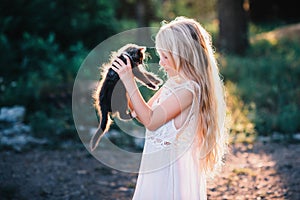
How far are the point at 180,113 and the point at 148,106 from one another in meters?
0.18

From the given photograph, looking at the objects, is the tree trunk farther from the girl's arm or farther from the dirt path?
the girl's arm

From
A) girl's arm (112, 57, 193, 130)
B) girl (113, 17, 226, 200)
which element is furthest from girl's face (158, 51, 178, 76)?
girl's arm (112, 57, 193, 130)

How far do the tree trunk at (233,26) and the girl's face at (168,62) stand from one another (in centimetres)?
991

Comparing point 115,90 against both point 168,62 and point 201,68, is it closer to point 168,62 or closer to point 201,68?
point 168,62

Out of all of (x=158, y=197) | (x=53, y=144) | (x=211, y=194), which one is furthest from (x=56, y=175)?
(x=158, y=197)

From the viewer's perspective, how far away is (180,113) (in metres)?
2.58

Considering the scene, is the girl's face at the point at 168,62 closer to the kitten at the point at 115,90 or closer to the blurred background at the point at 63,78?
the kitten at the point at 115,90

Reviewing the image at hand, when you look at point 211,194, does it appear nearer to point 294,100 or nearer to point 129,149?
point 129,149

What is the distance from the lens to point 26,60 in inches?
312

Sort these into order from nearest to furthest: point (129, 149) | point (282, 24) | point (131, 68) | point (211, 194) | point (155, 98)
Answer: point (131, 68) → point (155, 98) → point (211, 194) → point (129, 149) → point (282, 24)

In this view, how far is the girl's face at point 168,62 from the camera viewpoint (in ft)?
8.34

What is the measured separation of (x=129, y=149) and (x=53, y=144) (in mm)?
901

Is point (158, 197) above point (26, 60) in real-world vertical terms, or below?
below

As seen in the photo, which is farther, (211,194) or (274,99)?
(274,99)
